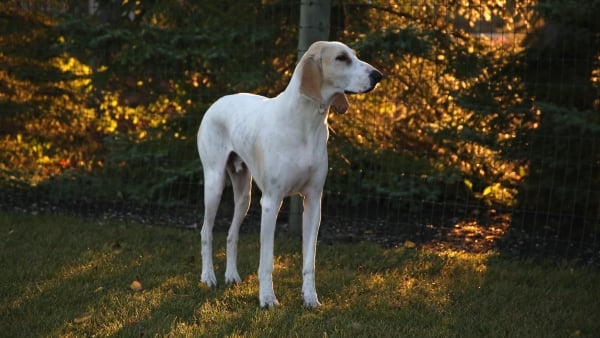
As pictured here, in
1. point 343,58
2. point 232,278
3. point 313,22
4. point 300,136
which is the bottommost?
point 232,278

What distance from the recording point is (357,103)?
24.3ft

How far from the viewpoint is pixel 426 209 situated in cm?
741

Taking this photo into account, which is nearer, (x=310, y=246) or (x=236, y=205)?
(x=310, y=246)

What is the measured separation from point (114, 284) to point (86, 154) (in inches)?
140

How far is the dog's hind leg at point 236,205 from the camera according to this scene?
16.9ft

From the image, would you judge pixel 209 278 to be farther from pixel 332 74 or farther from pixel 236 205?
pixel 332 74

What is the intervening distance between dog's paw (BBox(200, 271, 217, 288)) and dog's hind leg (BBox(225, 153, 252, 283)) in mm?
102

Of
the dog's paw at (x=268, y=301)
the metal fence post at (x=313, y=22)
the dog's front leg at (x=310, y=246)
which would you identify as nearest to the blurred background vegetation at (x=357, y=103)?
the metal fence post at (x=313, y=22)

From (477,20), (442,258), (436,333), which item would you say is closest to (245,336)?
(436,333)

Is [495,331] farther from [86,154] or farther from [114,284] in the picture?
[86,154]

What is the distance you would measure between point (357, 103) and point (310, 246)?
10.1 feet

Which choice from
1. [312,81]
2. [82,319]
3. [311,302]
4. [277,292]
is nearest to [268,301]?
[311,302]

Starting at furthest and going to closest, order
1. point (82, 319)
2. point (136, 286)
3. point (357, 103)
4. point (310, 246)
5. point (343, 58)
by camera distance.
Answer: point (357, 103), point (136, 286), point (310, 246), point (343, 58), point (82, 319)

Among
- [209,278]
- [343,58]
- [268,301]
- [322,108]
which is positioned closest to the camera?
[343,58]
